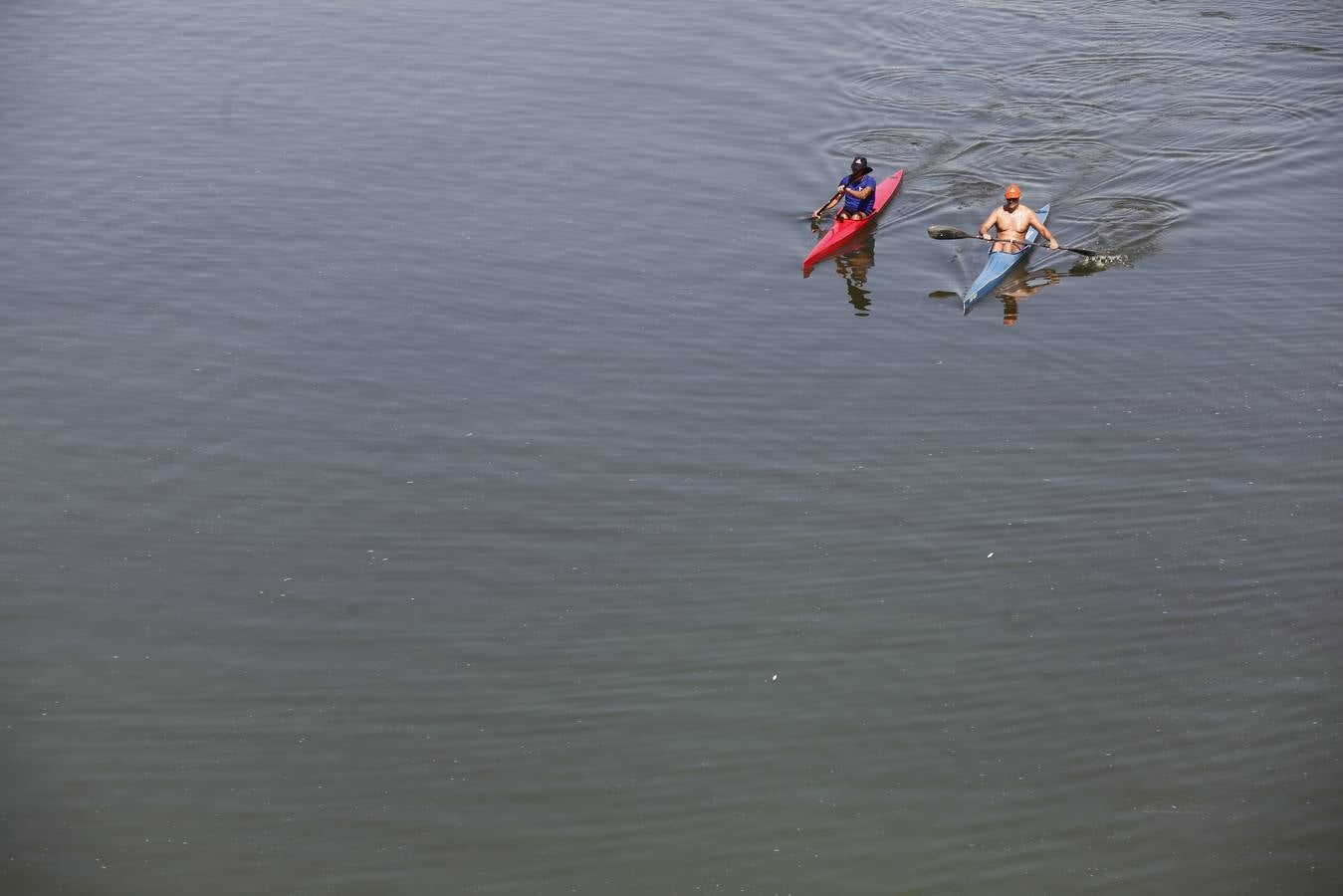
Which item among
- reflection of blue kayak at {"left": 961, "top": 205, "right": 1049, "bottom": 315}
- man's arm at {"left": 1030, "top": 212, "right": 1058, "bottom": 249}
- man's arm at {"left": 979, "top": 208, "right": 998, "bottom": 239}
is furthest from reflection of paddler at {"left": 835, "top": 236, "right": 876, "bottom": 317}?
man's arm at {"left": 1030, "top": 212, "right": 1058, "bottom": 249}

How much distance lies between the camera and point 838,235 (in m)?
21.3

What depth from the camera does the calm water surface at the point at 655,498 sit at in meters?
11.2

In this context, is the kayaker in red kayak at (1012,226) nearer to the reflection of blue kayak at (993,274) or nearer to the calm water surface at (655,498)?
the reflection of blue kayak at (993,274)

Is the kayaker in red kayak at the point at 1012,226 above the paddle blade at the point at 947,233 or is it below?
above

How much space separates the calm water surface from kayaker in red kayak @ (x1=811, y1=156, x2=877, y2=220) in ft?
2.24

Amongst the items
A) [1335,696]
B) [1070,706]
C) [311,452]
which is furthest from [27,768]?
[1335,696]

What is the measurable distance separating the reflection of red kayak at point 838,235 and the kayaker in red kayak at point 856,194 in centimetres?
15

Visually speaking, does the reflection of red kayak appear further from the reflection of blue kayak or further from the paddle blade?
the reflection of blue kayak

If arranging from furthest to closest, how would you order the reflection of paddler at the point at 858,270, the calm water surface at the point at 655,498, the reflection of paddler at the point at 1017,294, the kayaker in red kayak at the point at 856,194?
the kayaker in red kayak at the point at 856,194 → the reflection of paddler at the point at 858,270 → the reflection of paddler at the point at 1017,294 → the calm water surface at the point at 655,498

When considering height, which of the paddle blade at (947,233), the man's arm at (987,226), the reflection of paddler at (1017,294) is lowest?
the reflection of paddler at (1017,294)

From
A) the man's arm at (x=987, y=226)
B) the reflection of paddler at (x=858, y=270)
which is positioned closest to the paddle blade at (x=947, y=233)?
the man's arm at (x=987, y=226)

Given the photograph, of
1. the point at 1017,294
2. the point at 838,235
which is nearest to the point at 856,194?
the point at 838,235

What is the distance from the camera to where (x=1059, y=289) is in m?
20.5

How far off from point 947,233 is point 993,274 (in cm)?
190
